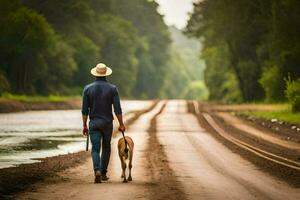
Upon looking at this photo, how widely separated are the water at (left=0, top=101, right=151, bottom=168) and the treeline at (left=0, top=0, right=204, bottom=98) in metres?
24.2

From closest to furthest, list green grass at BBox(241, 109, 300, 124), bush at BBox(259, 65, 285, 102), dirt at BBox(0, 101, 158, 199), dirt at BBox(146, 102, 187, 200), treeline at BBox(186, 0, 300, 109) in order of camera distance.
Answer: dirt at BBox(146, 102, 187, 200)
dirt at BBox(0, 101, 158, 199)
green grass at BBox(241, 109, 300, 124)
treeline at BBox(186, 0, 300, 109)
bush at BBox(259, 65, 285, 102)

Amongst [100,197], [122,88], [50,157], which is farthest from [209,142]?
[122,88]

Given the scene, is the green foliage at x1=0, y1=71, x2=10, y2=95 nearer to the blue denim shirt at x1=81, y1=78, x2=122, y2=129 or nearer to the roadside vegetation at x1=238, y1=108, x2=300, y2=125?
the roadside vegetation at x1=238, y1=108, x2=300, y2=125

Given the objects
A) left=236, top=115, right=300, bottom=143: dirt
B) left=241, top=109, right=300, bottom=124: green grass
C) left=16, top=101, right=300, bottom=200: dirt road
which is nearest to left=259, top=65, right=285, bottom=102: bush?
left=241, top=109, right=300, bottom=124: green grass

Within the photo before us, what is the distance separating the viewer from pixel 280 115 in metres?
42.6

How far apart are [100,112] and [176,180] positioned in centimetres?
204

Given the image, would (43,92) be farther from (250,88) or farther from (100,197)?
(100,197)

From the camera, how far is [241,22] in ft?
210

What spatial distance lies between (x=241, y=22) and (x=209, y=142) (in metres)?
39.7

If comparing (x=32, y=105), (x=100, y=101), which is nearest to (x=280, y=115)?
(x=32, y=105)

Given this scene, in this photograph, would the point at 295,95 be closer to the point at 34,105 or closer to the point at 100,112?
the point at 34,105

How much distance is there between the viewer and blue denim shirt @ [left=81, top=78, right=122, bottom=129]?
1366cm

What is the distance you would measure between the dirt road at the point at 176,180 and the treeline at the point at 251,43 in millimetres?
23002

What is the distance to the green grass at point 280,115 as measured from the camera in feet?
127
